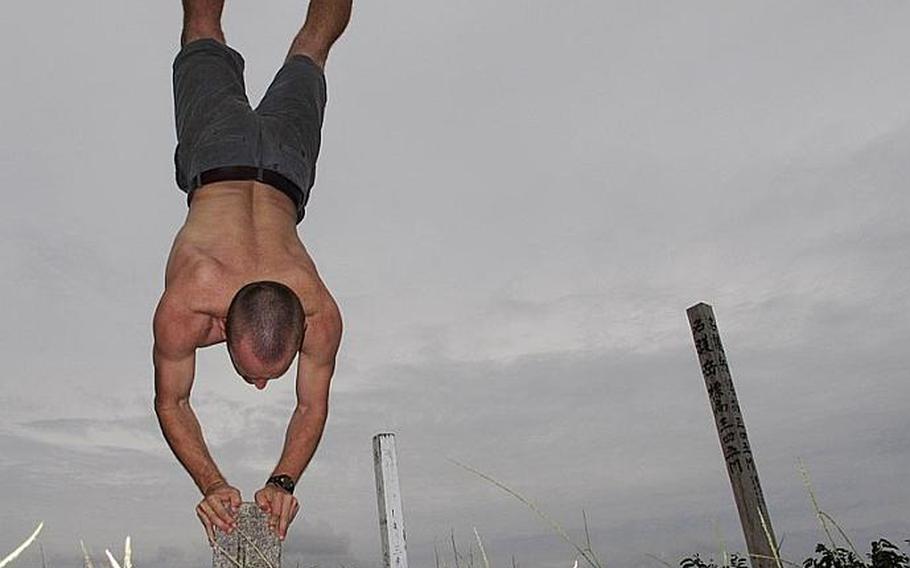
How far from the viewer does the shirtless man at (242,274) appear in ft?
9.78

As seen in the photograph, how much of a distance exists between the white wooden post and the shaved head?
2434 mm

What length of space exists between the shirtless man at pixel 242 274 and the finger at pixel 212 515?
0.14 m

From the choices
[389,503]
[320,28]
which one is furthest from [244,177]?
[389,503]

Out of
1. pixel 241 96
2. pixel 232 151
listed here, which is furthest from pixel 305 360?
pixel 241 96

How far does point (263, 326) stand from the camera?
2.93 meters

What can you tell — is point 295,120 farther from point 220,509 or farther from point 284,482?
point 220,509

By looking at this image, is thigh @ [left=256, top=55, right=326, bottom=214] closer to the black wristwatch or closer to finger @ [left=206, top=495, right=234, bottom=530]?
the black wristwatch

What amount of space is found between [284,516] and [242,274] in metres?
1.00

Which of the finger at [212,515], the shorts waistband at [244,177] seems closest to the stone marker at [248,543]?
the finger at [212,515]

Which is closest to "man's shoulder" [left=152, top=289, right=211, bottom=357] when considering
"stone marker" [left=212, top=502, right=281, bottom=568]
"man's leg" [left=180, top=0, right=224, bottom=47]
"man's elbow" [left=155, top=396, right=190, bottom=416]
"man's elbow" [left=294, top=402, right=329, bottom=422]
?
"man's elbow" [left=155, top=396, right=190, bottom=416]

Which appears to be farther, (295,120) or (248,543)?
(295,120)

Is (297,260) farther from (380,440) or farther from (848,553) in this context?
(848,553)

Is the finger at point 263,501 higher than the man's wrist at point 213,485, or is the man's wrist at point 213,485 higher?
the man's wrist at point 213,485

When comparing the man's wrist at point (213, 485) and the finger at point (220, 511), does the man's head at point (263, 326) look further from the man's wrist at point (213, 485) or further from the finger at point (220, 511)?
the finger at point (220, 511)
